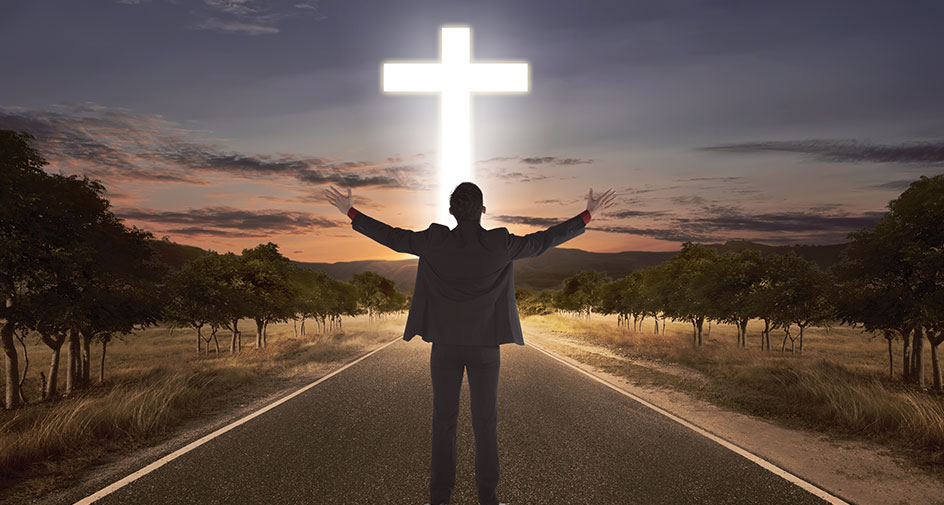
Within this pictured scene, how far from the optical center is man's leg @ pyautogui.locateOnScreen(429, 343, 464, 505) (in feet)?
11.8

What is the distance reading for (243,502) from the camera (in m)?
4.55

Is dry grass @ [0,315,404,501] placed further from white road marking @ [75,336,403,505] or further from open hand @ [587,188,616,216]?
open hand @ [587,188,616,216]

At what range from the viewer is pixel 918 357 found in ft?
59.3

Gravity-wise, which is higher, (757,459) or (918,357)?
(757,459)

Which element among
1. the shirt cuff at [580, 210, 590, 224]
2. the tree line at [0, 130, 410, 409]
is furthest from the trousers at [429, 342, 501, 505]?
the tree line at [0, 130, 410, 409]

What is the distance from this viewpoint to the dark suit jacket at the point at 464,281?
3.48 metres

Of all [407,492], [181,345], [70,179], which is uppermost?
[70,179]

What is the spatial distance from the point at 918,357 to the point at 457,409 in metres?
20.8

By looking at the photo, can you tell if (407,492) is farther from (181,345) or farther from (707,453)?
(181,345)

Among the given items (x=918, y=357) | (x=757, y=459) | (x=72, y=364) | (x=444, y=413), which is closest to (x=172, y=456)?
(x=444, y=413)

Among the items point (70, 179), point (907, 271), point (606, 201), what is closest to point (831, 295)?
point (907, 271)

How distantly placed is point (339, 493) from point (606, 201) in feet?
11.0

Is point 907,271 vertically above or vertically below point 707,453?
above

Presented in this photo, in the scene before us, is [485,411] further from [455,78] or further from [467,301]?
[455,78]
